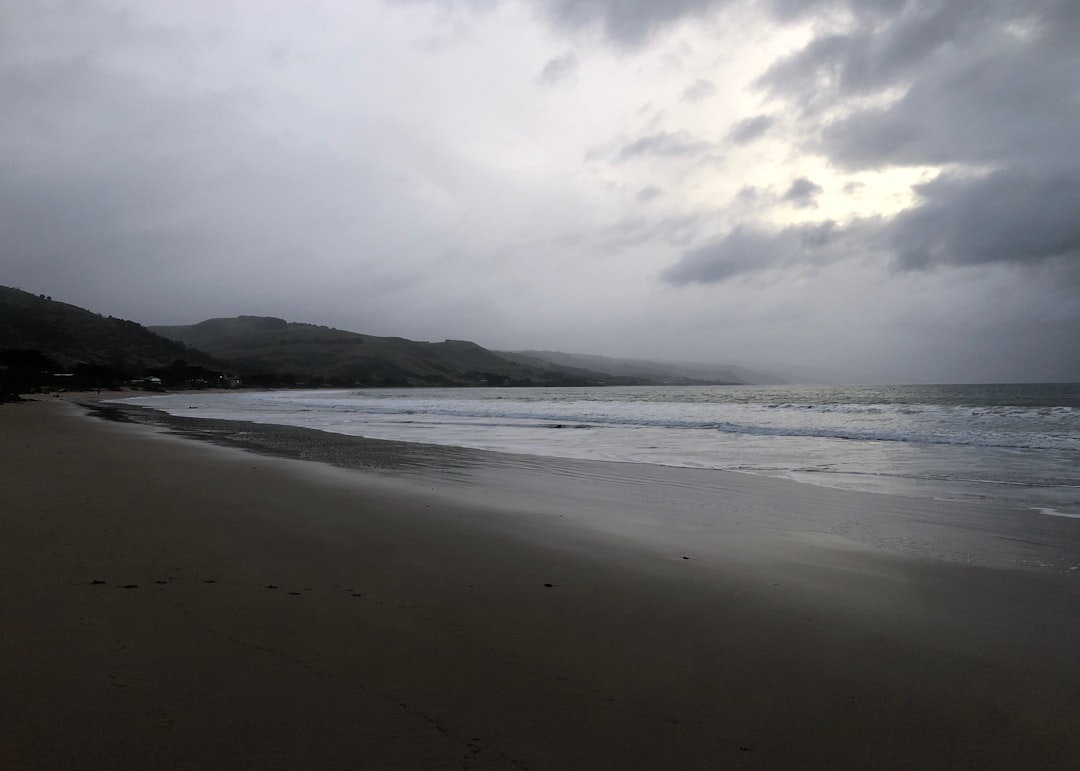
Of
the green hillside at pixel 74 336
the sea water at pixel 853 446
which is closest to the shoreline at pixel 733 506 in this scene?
the sea water at pixel 853 446

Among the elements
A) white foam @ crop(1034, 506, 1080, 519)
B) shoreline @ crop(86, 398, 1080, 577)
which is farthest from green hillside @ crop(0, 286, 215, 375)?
white foam @ crop(1034, 506, 1080, 519)

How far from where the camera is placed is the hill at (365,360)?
144 metres

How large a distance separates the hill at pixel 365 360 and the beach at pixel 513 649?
13461 cm

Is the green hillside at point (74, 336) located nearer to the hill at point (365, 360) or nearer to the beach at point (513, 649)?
the hill at point (365, 360)

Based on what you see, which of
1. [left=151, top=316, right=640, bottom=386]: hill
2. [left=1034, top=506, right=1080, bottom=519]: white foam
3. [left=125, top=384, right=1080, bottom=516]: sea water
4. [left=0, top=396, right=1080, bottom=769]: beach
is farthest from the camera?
[left=151, top=316, right=640, bottom=386]: hill

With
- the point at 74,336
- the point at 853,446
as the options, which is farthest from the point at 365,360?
the point at 853,446

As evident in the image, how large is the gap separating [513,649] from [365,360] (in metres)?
156

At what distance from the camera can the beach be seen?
2361 mm

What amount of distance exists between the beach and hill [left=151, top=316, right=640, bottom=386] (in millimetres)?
134611

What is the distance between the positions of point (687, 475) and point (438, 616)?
761 centimetres

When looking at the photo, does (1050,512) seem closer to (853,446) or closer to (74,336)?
(853,446)

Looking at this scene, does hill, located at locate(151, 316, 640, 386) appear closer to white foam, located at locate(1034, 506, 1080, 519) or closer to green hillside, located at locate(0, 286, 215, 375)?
green hillside, located at locate(0, 286, 215, 375)

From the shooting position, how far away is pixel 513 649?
10.7 feet

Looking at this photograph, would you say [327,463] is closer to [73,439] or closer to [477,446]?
[477,446]
